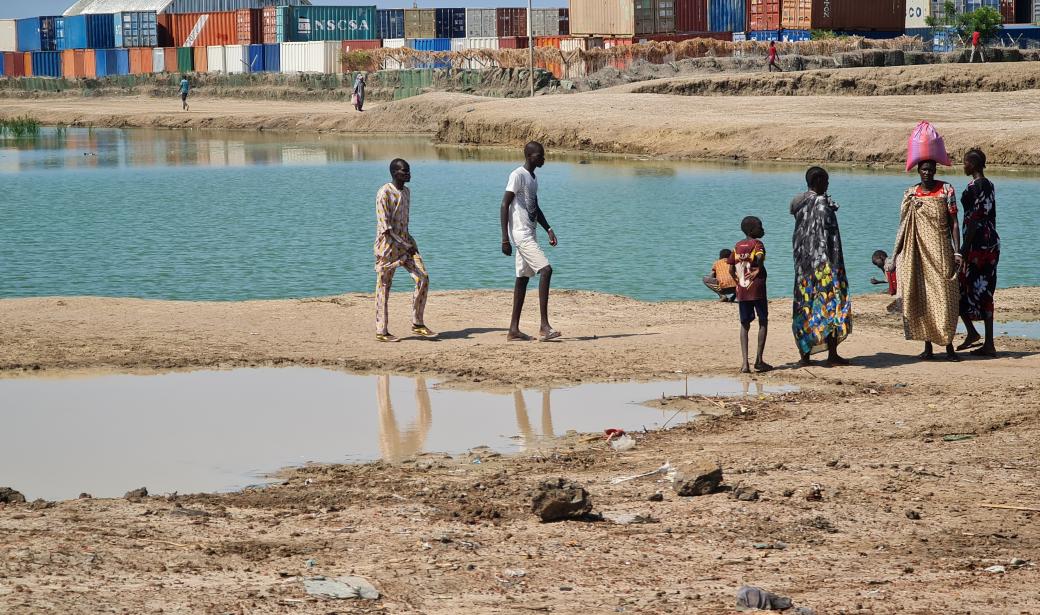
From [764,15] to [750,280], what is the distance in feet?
222

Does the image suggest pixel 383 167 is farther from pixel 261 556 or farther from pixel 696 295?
pixel 261 556

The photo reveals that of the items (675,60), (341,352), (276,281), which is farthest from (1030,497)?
(675,60)

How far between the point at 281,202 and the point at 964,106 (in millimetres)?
20461

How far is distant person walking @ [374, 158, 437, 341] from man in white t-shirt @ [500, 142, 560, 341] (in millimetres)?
807

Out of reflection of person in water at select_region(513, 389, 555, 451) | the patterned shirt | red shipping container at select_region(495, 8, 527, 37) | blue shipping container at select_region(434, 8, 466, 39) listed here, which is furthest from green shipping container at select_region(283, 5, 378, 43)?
reflection of person in water at select_region(513, 389, 555, 451)

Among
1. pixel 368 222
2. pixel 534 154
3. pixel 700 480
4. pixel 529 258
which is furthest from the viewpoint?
pixel 368 222

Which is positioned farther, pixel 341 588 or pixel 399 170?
pixel 399 170

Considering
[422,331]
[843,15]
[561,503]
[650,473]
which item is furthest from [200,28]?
[561,503]

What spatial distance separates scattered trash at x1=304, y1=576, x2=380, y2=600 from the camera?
5207mm

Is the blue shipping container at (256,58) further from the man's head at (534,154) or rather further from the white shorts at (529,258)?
the man's head at (534,154)

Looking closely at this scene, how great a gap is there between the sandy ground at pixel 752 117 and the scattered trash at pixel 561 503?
26.1m

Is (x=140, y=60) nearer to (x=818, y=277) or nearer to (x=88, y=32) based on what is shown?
(x=88, y=32)

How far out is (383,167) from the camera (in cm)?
3566

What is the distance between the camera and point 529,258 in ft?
37.1
